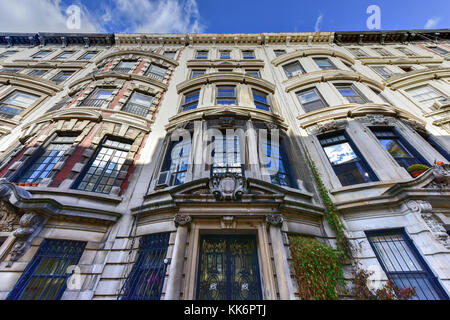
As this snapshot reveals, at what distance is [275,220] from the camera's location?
5.38m

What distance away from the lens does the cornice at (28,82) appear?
42.9ft

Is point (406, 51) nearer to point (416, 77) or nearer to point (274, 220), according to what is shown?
point (416, 77)

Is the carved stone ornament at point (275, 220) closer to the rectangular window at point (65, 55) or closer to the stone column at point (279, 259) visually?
the stone column at point (279, 259)

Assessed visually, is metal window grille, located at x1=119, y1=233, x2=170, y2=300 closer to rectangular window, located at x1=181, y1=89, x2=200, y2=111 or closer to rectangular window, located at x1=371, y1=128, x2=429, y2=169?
rectangular window, located at x1=181, y1=89, x2=200, y2=111

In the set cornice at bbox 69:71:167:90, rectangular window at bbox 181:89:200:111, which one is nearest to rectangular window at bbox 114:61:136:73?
cornice at bbox 69:71:167:90

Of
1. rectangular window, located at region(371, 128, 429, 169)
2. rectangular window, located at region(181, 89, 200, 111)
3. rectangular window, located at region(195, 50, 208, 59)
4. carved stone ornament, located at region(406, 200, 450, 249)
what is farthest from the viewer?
rectangular window, located at region(195, 50, 208, 59)

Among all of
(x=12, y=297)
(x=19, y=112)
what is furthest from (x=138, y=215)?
(x=19, y=112)

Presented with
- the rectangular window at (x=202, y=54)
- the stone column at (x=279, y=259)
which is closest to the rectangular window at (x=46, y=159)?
the stone column at (x=279, y=259)

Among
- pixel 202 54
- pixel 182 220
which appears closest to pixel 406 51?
pixel 202 54

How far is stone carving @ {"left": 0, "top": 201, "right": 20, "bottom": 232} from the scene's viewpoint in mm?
5539

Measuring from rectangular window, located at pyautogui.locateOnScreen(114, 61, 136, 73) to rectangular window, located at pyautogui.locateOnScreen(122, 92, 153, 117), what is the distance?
3.92 m

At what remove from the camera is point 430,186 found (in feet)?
19.2

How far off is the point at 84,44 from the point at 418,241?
30965 millimetres

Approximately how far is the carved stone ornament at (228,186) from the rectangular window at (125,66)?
42.7 ft
